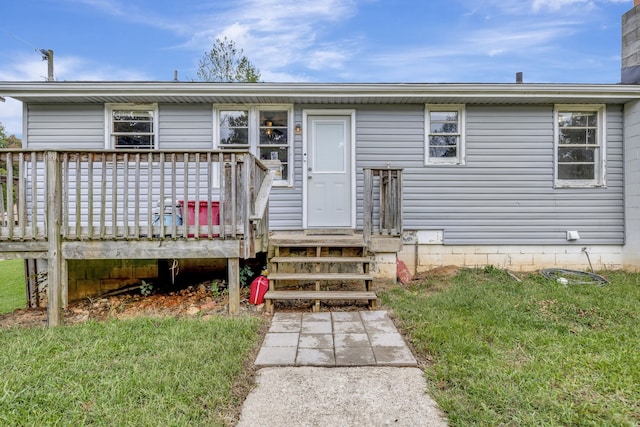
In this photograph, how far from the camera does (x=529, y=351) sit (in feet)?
8.40

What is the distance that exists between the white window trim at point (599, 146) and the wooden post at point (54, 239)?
7.07m

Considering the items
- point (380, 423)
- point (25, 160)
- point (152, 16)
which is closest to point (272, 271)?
point (380, 423)

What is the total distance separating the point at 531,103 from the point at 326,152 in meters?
3.51

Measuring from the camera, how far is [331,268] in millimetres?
4477

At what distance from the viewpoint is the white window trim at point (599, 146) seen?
572 cm

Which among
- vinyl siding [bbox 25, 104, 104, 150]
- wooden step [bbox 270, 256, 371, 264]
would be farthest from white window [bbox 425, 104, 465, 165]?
vinyl siding [bbox 25, 104, 104, 150]

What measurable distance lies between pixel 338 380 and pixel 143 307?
2963mm

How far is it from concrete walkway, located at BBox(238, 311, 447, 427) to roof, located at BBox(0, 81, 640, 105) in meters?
3.56

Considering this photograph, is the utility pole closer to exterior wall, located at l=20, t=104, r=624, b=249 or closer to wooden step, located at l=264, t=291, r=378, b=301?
exterior wall, located at l=20, t=104, r=624, b=249

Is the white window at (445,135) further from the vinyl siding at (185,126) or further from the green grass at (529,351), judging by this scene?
the vinyl siding at (185,126)

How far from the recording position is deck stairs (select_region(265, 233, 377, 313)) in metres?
3.76

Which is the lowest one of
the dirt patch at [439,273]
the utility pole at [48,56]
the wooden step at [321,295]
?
the dirt patch at [439,273]

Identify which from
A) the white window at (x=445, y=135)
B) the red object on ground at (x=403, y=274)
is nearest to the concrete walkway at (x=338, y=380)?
the red object on ground at (x=403, y=274)

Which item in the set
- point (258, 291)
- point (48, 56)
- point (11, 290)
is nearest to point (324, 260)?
point (258, 291)
